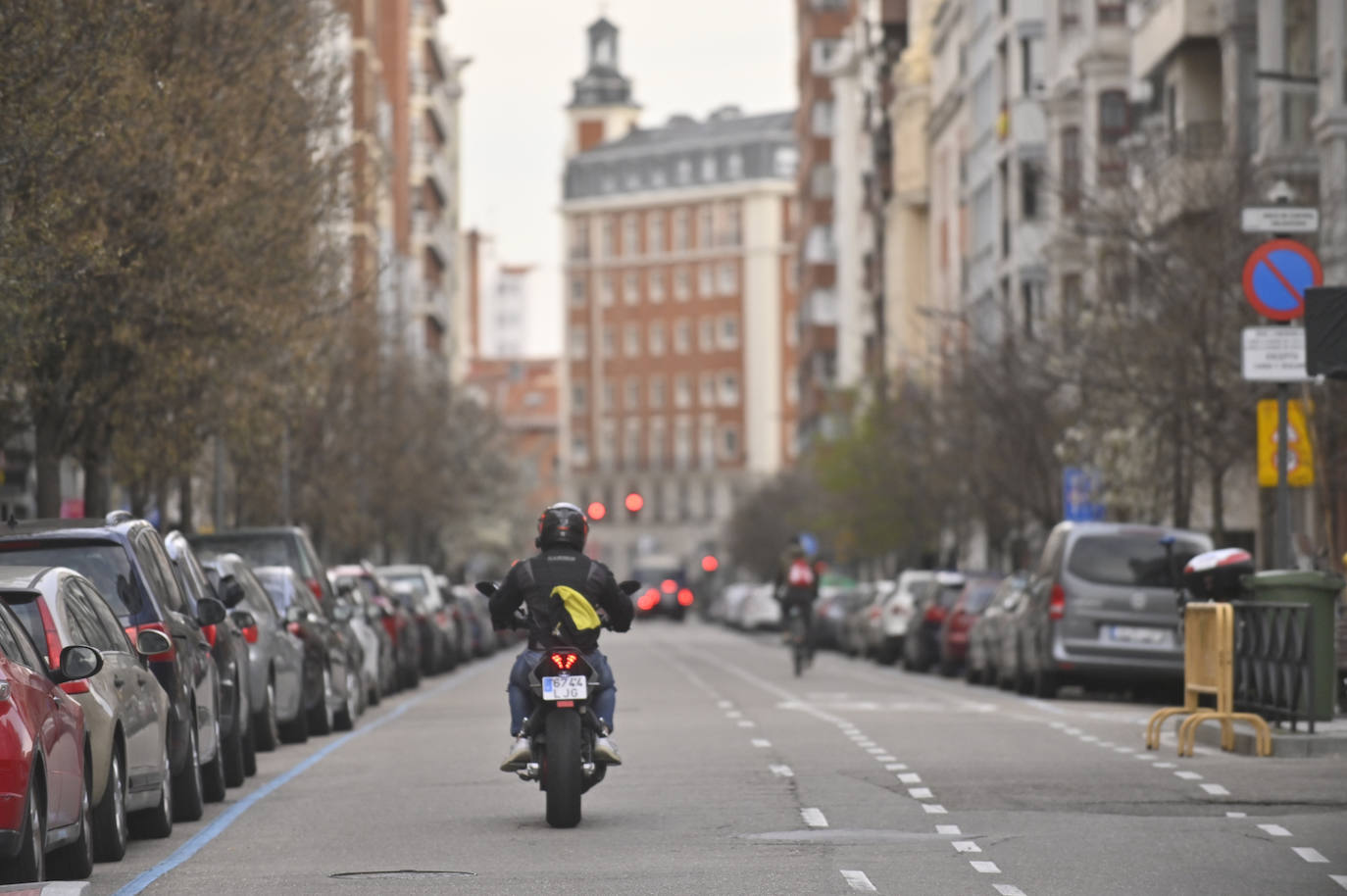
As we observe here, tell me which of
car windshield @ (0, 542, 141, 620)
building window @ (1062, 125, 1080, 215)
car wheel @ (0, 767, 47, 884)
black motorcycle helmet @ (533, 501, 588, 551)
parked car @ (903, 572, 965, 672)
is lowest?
parked car @ (903, 572, 965, 672)

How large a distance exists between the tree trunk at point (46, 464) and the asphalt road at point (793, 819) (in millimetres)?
5156

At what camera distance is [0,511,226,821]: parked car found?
53.9 ft

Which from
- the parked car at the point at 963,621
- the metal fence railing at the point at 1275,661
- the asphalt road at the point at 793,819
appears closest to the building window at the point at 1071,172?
the parked car at the point at 963,621

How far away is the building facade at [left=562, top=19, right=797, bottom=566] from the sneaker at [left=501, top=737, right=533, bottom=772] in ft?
540

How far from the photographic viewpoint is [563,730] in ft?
51.6

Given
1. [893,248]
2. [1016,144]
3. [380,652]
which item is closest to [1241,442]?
[380,652]

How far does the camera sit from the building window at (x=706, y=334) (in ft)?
617

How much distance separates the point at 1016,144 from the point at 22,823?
66.0 metres

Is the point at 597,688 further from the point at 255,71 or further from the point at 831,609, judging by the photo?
the point at 831,609

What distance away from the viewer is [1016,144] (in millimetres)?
76250

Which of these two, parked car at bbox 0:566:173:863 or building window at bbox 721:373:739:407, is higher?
building window at bbox 721:373:739:407

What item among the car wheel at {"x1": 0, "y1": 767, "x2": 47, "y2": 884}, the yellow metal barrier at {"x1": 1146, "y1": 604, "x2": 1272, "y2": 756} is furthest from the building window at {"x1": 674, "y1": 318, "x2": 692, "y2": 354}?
the car wheel at {"x1": 0, "y1": 767, "x2": 47, "y2": 884}

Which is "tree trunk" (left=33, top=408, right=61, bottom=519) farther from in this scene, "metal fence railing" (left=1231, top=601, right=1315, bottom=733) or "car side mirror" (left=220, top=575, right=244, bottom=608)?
"metal fence railing" (left=1231, top=601, right=1315, bottom=733)

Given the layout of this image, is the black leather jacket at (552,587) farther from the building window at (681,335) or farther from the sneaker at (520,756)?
the building window at (681,335)
